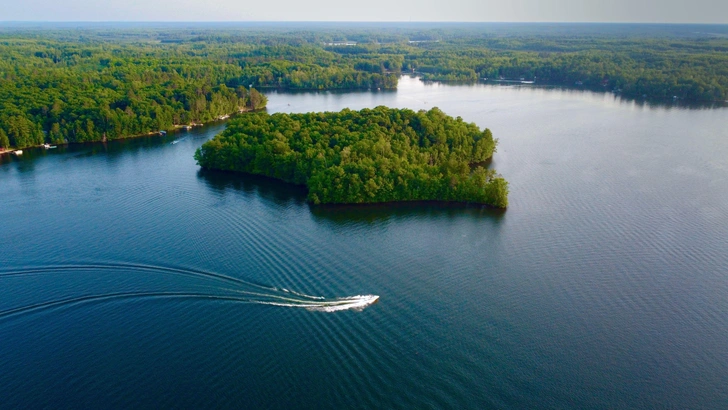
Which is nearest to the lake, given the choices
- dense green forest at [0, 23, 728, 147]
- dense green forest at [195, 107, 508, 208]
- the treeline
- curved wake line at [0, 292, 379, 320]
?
curved wake line at [0, 292, 379, 320]

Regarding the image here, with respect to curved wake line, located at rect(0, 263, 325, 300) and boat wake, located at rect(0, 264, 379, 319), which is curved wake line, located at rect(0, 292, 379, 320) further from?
curved wake line, located at rect(0, 263, 325, 300)

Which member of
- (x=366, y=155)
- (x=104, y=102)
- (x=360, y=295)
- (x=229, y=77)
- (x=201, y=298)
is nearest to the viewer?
(x=201, y=298)

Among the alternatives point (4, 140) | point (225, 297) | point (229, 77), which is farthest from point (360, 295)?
point (229, 77)

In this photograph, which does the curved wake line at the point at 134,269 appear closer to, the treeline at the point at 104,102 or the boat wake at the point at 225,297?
the boat wake at the point at 225,297

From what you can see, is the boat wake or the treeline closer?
the boat wake

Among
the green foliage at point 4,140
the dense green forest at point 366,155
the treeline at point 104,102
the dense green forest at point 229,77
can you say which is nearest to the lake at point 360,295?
the dense green forest at point 366,155

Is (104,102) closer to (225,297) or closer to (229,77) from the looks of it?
(229,77)
